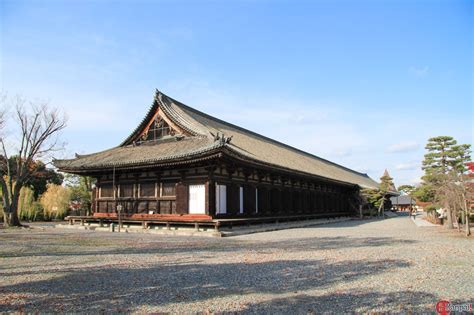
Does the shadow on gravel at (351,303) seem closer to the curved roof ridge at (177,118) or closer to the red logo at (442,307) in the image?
the red logo at (442,307)

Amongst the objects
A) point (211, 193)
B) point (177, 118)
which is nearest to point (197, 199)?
point (211, 193)

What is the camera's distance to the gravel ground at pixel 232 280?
18.6ft

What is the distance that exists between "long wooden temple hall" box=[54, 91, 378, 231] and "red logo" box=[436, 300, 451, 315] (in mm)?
12779

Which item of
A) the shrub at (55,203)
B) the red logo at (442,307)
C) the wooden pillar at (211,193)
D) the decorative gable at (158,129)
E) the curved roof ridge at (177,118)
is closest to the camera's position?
the red logo at (442,307)

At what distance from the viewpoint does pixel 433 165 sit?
3045 centimetres

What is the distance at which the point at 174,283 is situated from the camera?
7090mm

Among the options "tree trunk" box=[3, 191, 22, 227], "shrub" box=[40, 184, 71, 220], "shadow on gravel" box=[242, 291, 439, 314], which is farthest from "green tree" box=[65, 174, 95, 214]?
"shadow on gravel" box=[242, 291, 439, 314]

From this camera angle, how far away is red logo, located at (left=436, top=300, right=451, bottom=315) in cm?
529

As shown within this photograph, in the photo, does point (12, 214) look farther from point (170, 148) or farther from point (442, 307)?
point (442, 307)

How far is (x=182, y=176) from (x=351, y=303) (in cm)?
1572

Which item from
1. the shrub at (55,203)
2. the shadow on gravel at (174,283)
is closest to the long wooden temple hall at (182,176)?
the shadow on gravel at (174,283)

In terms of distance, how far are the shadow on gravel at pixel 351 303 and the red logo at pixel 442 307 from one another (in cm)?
7

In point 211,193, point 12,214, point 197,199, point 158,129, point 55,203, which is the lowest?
point 12,214

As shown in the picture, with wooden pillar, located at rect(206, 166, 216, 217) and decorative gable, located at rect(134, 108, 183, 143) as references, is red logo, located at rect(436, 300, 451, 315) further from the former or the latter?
decorative gable, located at rect(134, 108, 183, 143)
